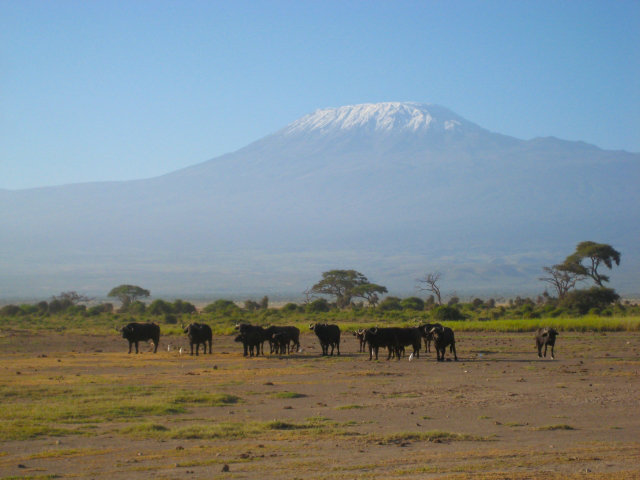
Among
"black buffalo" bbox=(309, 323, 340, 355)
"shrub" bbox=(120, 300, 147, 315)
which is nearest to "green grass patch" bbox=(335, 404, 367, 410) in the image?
"black buffalo" bbox=(309, 323, 340, 355)

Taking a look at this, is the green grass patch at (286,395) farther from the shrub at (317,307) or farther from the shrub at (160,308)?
the shrub at (160,308)

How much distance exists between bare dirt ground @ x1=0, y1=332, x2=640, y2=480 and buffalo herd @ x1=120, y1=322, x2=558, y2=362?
703mm

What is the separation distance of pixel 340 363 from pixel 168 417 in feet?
39.3

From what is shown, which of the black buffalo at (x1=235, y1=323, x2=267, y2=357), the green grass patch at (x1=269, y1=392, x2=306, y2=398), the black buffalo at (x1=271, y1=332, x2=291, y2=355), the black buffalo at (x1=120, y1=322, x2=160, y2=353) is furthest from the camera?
the black buffalo at (x1=120, y1=322, x2=160, y2=353)

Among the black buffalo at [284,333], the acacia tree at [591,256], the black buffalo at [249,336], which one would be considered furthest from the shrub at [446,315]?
the acacia tree at [591,256]

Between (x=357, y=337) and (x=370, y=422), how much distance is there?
1602cm

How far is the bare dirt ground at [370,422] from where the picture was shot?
1212cm

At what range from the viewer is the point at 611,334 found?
3928 cm

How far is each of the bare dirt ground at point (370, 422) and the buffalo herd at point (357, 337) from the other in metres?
0.70

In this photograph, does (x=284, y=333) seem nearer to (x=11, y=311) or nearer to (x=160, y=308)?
(x=160, y=308)

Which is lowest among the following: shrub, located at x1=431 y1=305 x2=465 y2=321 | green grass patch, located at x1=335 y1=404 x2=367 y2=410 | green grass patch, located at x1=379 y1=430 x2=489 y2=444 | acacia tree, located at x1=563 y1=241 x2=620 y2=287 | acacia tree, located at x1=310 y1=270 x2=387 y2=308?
green grass patch, located at x1=379 y1=430 x2=489 y2=444

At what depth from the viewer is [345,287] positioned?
8981cm

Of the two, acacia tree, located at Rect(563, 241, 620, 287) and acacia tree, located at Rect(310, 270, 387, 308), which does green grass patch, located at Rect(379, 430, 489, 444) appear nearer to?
acacia tree, located at Rect(563, 241, 620, 287)

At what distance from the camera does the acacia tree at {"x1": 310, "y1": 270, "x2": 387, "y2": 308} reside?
86375 millimetres
